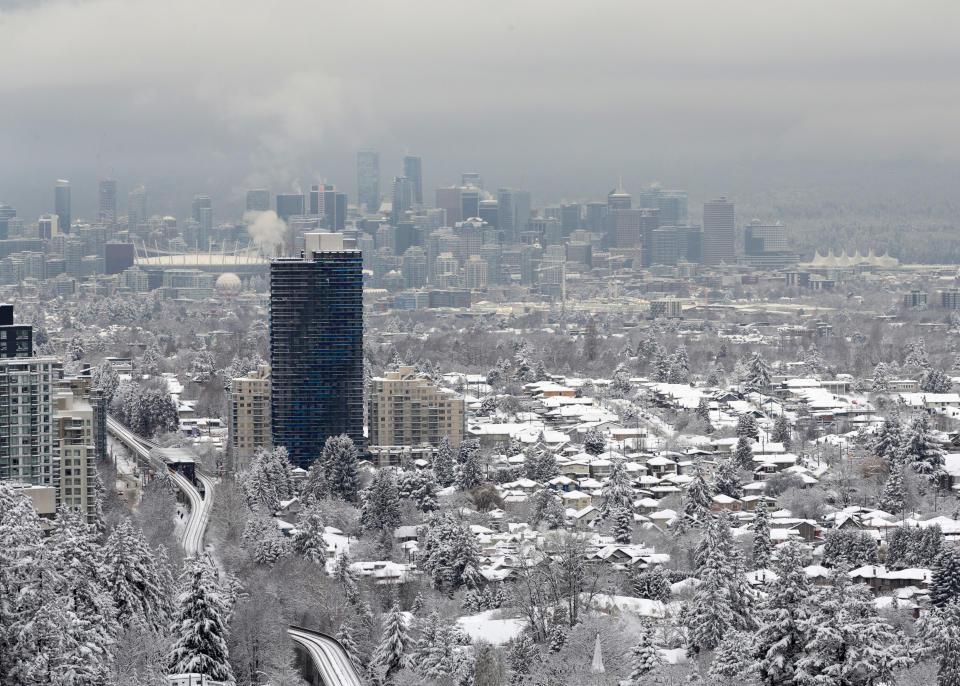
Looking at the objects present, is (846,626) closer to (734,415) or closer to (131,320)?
(734,415)

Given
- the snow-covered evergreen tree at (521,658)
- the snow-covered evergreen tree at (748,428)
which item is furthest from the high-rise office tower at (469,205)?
the snow-covered evergreen tree at (521,658)

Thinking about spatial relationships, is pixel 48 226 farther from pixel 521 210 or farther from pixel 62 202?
pixel 521 210

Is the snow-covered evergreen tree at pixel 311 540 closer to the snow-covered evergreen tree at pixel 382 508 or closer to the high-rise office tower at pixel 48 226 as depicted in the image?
the snow-covered evergreen tree at pixel 382 508

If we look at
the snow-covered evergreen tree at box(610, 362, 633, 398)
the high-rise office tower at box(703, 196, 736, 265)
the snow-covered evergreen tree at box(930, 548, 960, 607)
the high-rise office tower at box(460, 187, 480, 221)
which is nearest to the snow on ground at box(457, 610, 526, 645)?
the snow-covered evergreen tree at box(930, 548, 960, 607)

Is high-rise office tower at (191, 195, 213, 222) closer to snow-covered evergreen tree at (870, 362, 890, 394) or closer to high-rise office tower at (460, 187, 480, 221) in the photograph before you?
high-rise office tower at (460, 187, 480, 221)

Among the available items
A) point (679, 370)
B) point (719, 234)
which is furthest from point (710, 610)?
point (719, 234)

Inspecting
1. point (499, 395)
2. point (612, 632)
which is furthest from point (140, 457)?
point (612, 632)
